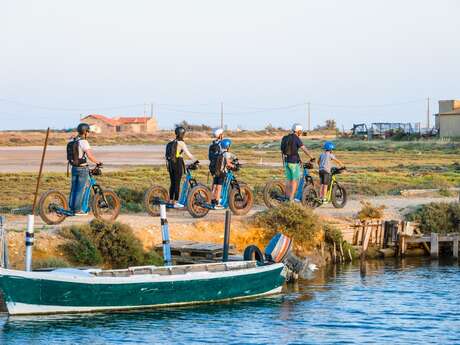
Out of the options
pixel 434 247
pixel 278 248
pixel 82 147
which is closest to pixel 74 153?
pixel 82 147

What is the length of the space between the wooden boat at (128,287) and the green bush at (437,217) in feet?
32.7

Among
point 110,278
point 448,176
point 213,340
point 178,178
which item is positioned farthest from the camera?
point 448,176

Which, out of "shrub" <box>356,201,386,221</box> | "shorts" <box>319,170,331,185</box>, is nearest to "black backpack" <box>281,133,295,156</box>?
"shorts" <box>319,170,331,185</box>

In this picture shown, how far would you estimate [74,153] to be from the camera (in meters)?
23.9

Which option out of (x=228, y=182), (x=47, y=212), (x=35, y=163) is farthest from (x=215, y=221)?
(x=35, y=163)

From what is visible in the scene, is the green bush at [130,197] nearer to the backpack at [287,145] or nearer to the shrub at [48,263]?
the backpack at [287,145]

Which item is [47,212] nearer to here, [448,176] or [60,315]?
[60,315]

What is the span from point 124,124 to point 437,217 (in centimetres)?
14074

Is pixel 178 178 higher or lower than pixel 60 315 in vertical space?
higher

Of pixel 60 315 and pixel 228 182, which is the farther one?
pixel 228 182

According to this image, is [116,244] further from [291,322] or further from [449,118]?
[449,118]

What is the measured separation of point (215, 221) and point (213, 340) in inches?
347

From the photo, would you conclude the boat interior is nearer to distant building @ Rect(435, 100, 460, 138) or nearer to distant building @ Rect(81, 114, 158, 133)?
distant building @ Rect(435, 100, 460, 138)

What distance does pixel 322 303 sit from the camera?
2244 cm
